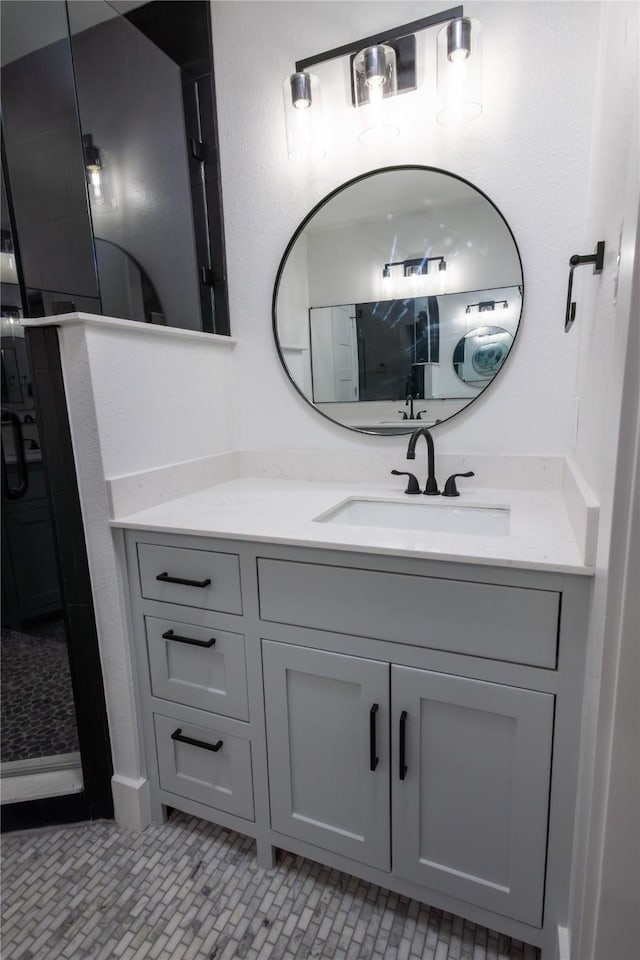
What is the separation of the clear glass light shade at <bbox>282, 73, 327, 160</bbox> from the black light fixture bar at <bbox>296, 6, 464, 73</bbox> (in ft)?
→ 0.23

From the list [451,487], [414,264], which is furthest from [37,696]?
[414,264]

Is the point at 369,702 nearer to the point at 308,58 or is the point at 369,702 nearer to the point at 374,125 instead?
the point at 374,125

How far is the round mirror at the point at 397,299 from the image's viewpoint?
53.7 inches

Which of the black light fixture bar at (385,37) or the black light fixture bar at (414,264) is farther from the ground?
the black light fixture bar at (385,37)

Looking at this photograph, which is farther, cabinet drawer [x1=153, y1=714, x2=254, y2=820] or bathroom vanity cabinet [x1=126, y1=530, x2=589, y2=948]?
cabinet drawer [x1=153, y1=714, x2=254, y2=820]

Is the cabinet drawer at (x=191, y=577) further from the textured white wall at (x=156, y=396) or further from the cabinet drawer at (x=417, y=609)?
the textured white wall at (x=156, y=396)

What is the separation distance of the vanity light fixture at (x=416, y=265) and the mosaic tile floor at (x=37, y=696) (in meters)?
1.48

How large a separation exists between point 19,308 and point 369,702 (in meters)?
1.30

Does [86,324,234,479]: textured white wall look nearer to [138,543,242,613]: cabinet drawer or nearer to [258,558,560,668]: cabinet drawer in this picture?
[138,543,242,613]: cabinet drawer

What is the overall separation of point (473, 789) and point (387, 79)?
1.79m

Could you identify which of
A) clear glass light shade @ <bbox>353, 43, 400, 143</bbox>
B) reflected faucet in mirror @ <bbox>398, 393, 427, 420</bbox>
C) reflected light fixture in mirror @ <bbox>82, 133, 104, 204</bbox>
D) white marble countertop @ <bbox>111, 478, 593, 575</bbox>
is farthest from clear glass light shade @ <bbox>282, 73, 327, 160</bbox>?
white marble countertop @ <bbox>111, 478, 593, 575</bbox>

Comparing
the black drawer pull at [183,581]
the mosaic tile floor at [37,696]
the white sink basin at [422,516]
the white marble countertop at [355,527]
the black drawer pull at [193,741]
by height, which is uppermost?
the white marble countertop at [355,527]

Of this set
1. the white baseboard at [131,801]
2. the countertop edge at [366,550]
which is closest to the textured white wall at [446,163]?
the countertop edge at [366,550]

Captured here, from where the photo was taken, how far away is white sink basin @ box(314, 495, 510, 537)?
4.18 feet
